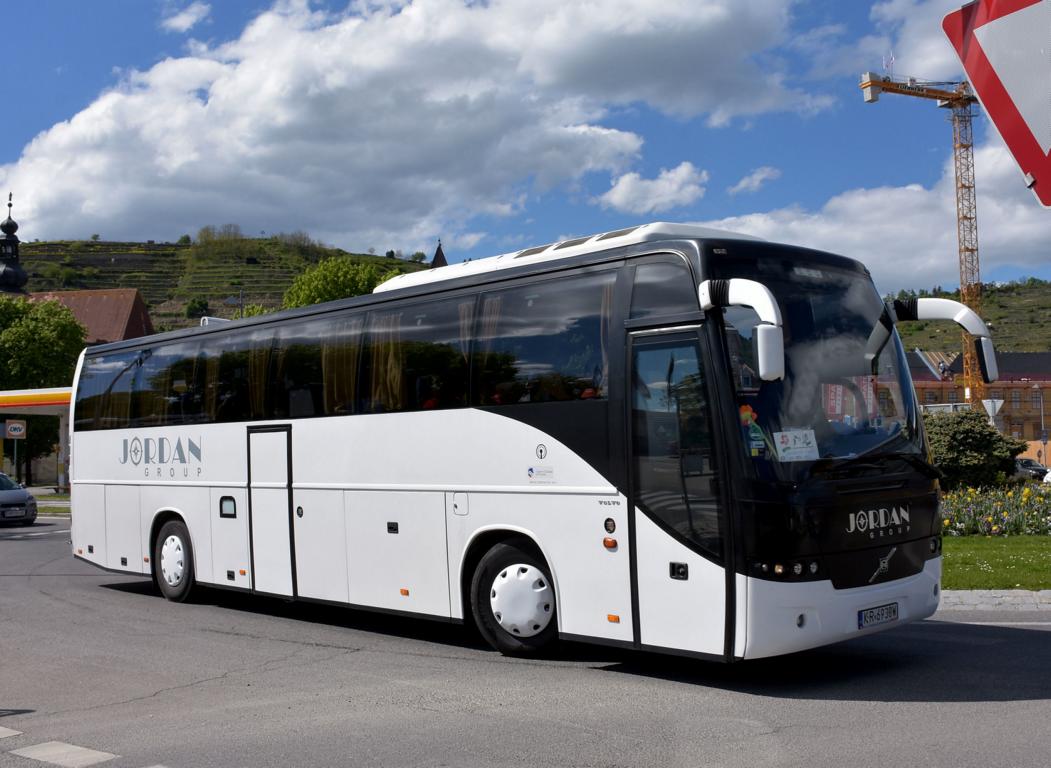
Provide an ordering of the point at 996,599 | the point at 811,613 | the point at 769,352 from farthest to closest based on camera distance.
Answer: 1. the point at 996,599
2. the point at 811,613
3. the point at 769,352

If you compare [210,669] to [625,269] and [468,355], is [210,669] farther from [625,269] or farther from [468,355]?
[625,269]

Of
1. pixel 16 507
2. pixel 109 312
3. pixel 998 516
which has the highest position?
pixel 109 312

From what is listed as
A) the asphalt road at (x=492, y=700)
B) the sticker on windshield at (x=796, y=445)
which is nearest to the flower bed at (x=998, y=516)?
the asphalt road at (x=492, y=700)

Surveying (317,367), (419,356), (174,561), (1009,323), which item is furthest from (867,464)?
(1009,323)

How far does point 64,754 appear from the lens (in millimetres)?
6594

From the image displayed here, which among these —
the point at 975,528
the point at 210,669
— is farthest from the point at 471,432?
the point at 975,528

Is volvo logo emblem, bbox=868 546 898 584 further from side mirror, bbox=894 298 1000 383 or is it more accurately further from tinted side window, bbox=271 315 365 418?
tinted side window, bbox=271 315 365 418

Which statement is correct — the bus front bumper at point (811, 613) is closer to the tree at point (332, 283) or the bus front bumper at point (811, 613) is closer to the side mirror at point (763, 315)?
the side mirror at point (763, 315)

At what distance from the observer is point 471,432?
32.3 ft

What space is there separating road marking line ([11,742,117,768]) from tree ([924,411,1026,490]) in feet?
64.7

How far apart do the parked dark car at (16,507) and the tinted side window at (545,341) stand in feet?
81.6

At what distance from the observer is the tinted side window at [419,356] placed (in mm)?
10133

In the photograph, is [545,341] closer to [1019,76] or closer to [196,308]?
[1019,76]

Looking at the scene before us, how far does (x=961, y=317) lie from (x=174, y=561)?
9961 millimetres
